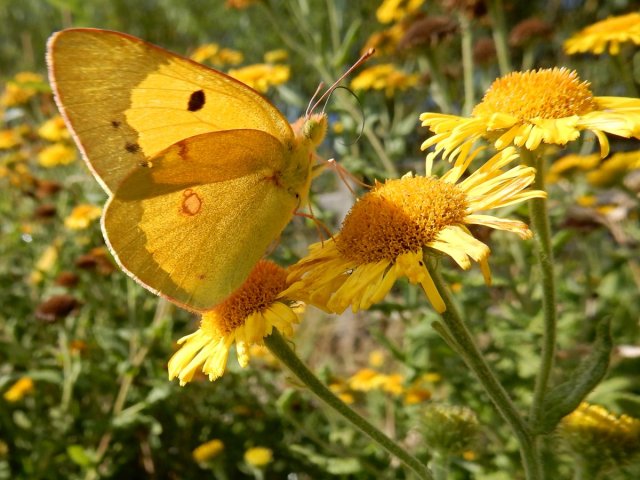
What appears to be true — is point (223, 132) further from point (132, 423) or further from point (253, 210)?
point (132, 423)

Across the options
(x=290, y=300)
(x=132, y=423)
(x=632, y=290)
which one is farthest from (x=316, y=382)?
→ (x=632, y=290)

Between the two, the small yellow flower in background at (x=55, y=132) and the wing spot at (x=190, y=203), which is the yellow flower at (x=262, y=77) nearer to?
the wing spot at (x=190, y=203)

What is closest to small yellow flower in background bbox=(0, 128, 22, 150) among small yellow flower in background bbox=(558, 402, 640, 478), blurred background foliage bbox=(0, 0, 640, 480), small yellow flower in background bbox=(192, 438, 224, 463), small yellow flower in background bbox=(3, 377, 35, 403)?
blurred background foliage bbox=(0, 0, 640, 480)

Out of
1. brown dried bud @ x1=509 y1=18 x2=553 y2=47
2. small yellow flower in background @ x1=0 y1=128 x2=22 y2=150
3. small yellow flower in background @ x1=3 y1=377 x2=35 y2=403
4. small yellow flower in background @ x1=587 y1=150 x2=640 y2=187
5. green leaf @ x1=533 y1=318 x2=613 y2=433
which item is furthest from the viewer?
small yellow flower in background @ x1=0 y1=128 x2=22 y2=150

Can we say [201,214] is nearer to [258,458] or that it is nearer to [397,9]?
[258,458]

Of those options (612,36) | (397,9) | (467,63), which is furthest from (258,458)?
(397,9)

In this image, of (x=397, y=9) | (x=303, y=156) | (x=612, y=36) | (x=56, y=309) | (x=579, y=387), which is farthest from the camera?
(x=397, y=9)

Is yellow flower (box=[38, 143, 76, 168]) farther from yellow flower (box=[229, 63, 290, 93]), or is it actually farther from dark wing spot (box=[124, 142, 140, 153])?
dark wing spot (box=[124, 142, 140, 153])
